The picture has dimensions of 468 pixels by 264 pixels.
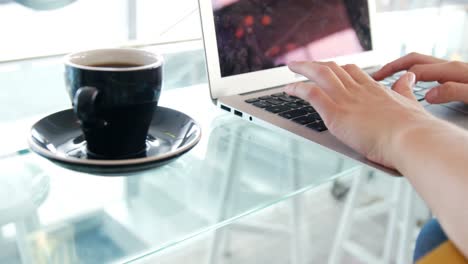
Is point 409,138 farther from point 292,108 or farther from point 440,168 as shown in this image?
point 292,108

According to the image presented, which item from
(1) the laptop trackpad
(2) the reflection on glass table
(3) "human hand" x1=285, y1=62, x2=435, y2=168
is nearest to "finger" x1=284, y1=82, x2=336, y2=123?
(3) "human hand" x1=285, y1=62, x2=435, y2=168

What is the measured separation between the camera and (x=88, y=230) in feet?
1.60

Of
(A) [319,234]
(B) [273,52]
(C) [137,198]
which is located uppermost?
(B) [273,52]

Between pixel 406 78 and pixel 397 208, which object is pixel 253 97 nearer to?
pixel 406 78

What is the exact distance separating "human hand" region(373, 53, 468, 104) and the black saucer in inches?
13.6

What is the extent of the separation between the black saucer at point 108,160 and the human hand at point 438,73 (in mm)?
344

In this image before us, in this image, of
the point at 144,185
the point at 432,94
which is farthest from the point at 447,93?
the point at 144,185

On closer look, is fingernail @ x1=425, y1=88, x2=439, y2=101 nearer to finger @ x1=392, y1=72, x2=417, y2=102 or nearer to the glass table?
finger @ x1=392, y1=72, x2=417, y2=102

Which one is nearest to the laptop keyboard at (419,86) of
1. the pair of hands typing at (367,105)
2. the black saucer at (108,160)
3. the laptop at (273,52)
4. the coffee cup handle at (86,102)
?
the laptop at (273,52)

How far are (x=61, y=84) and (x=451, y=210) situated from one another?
2.05 ft

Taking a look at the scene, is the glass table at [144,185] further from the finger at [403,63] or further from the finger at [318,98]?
the finger at [403,63]

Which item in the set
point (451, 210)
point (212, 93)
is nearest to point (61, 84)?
point (212, 93)

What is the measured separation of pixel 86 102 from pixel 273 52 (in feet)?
1.29

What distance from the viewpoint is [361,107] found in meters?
0.52
